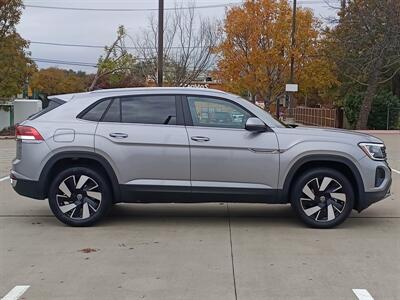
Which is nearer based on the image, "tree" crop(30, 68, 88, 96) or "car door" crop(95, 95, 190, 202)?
"car door" crop(95, 95, 190, 202)

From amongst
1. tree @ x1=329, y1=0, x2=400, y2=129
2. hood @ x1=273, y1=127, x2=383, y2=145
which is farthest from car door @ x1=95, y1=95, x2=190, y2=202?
tree @ x1=329, y1=0, x2=400, y2=129

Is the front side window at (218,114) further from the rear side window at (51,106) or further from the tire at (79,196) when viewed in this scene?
the rear side window at (51,106)

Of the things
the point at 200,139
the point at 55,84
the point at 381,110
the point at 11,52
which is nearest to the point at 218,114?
the point at 200,139

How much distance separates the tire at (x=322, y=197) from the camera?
260 inches

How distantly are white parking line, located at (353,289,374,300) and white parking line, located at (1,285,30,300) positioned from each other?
2801 millimetres

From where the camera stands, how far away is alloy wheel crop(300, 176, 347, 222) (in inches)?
260

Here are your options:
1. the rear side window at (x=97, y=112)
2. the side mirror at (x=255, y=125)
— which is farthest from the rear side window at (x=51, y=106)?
the side mirror at (x=255, y=125)

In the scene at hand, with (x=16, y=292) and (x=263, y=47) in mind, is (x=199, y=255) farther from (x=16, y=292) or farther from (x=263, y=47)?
(x=263, y=47)

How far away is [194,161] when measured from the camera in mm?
6566

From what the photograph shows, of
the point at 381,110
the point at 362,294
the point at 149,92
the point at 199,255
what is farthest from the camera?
the point at 381,110

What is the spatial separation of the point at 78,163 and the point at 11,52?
2018 cm

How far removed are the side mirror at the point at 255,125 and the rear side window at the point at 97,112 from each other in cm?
182

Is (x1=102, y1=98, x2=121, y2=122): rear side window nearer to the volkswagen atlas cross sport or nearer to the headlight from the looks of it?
the volkswagen atlas cross sport

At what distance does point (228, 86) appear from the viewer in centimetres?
3338
